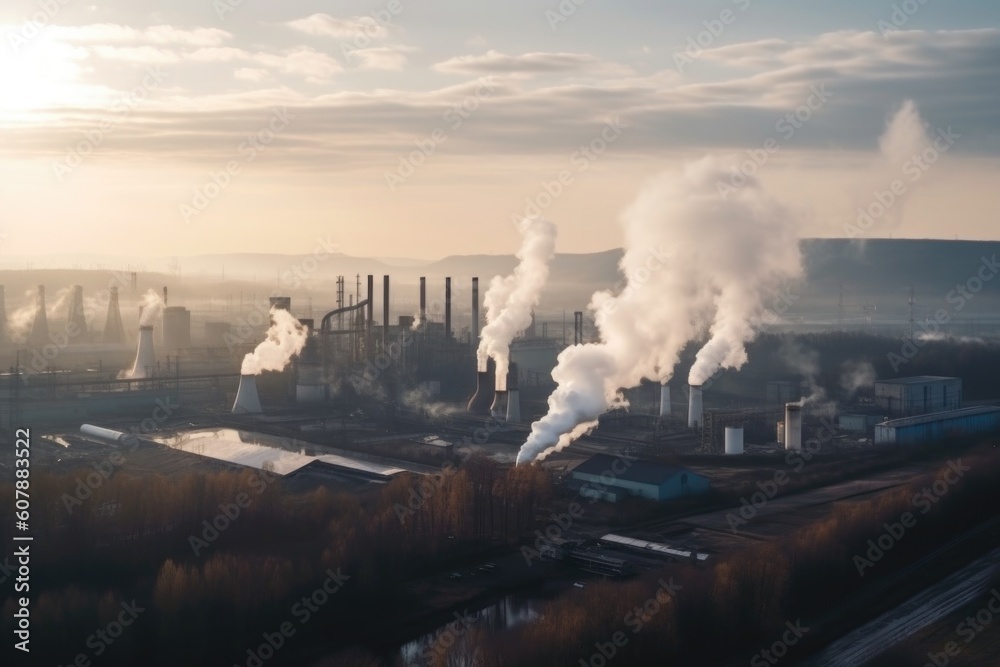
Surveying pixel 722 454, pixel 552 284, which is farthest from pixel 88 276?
pixel 722 454

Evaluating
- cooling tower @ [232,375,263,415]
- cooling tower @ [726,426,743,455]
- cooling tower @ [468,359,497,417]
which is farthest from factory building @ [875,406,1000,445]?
cooling tower @ [232,375,263,415]

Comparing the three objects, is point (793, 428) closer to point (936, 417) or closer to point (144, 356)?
point (936, 417)

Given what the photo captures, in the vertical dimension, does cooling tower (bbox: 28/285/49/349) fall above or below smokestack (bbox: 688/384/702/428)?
above

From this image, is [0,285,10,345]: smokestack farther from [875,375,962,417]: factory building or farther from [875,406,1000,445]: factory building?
[875,406,1000,445]: factory building

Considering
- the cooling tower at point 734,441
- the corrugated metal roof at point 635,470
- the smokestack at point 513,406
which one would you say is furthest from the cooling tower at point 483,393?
the corrugated metal roof at point 635,470

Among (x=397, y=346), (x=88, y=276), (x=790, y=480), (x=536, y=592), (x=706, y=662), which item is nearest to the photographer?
(x=706, y=662)

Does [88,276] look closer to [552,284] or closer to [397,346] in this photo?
[552,284]
